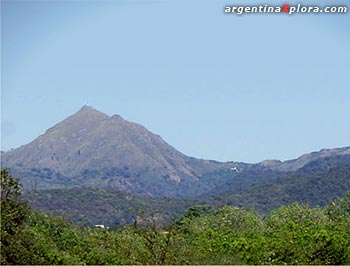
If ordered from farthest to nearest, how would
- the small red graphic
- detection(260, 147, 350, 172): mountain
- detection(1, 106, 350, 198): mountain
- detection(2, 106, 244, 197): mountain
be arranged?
detection(2, 106, 244, 197): mountain
detection(1, 106, 350, 198): mountain
detection(260, 147, 350, 172): mountain
the small red graphic

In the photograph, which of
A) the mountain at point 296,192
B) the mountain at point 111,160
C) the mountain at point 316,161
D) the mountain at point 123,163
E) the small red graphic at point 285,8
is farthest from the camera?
the mountain at point 111,160

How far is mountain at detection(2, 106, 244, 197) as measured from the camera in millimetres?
122625

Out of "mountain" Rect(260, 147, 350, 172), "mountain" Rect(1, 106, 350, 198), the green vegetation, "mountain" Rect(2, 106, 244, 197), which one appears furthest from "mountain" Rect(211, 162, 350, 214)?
"mountain" Rect(2, 106, 244, 197)

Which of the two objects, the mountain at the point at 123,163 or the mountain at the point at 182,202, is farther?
the mountain at the point at 123,163

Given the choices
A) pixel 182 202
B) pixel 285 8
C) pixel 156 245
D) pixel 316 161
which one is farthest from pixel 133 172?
pixel 285 8

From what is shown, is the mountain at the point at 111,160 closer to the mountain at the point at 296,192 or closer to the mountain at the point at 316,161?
the mountain at the point at 316,161

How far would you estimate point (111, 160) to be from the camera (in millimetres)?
136250

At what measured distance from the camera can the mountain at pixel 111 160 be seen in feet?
402

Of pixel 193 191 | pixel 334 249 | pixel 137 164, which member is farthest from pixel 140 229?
pixel 137 164

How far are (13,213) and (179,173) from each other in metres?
132

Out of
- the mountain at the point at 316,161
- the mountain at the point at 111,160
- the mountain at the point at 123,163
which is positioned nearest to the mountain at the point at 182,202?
the mountain at the point at 316,161

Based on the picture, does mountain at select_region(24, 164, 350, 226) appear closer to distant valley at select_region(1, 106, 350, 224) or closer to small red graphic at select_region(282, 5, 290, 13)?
distant valley at select_region(1, 106, 350, 224)

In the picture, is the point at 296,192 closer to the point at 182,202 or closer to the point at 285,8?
the point at 182,202

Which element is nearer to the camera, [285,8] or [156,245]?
[285,8]
